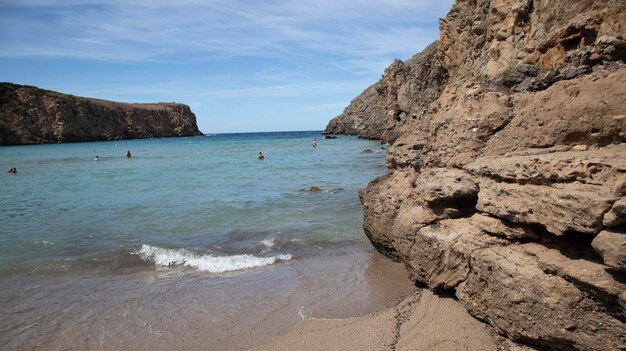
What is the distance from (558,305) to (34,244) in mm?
10851

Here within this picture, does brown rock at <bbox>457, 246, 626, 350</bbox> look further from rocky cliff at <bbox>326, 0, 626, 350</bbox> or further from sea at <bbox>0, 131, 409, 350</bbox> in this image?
sea at <bbox>0, 131, 409, 350</bbox>

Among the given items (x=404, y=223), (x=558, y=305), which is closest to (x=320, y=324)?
(x=404, y=223)

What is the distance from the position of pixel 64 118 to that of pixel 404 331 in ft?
320

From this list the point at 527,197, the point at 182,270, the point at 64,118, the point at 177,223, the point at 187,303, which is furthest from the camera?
the point at 64,118

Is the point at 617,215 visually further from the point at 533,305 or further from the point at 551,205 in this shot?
the point at 533,305

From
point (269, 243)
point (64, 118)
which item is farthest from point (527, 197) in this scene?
point (64, 118)

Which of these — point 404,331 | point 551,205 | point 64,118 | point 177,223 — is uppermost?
point 64,118

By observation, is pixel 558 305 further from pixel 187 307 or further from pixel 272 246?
pixel 272 246

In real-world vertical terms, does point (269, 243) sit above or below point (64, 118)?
below

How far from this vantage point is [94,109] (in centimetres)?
9488

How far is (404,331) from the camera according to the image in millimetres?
4520

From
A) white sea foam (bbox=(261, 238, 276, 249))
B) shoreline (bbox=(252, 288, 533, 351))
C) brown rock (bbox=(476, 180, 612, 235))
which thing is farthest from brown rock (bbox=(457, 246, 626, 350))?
white sea foam (bbox=(261, 238, 276, 249))

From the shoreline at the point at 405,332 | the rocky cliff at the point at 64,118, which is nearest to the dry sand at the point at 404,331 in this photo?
the shoreline at the point at 405,332

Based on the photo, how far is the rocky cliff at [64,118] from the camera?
76.8m
